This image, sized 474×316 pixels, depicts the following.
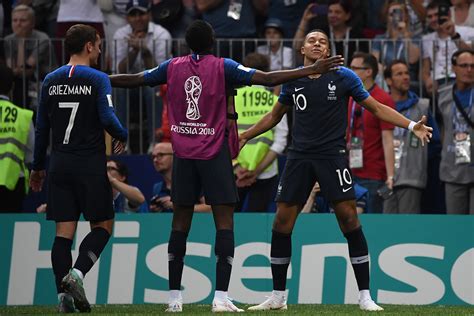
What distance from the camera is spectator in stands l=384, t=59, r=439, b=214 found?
1441cm

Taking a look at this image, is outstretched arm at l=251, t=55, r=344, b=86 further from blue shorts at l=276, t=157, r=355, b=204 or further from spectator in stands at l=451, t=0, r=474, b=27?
spectator in stands at l=451, t=0, r=474, b=27

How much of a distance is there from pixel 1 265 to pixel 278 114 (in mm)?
4121

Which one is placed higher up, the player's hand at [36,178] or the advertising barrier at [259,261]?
the player's hand at [36,178]

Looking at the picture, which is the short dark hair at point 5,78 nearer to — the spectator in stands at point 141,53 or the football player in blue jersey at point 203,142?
the spectator in stands at point 141,53

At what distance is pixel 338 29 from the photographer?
1559 cm

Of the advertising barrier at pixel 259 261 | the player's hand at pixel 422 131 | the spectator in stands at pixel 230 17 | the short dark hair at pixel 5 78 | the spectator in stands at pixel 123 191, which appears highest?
the spectator in stands at pixel 230 17

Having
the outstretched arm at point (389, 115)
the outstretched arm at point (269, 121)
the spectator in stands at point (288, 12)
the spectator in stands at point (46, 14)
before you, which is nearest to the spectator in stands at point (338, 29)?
the spectator in stands at point (288, 12)

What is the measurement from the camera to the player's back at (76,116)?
33.2 ft

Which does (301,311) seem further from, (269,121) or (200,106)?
(200,106)

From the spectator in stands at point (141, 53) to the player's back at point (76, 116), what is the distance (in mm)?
4982

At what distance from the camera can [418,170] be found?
1448 centimetres

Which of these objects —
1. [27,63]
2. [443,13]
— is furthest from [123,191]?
[443,13]

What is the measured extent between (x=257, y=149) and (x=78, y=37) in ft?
14.3

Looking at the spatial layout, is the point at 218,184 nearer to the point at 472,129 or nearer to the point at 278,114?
the point at 278,114
